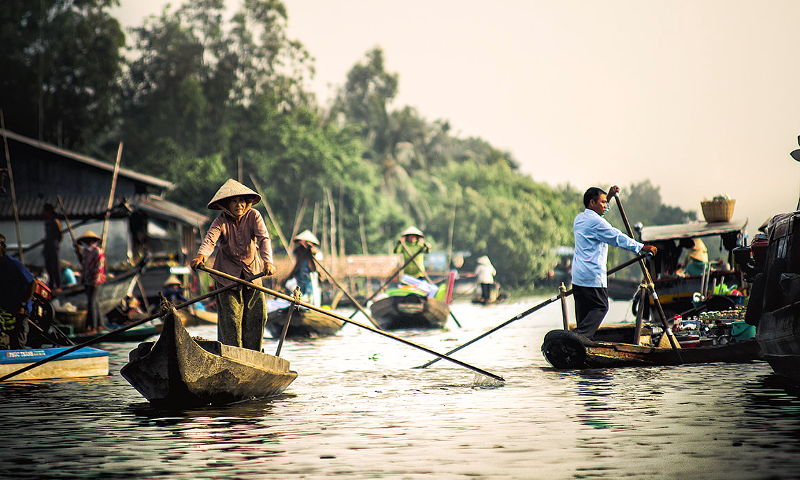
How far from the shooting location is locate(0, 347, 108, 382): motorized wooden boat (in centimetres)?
1134

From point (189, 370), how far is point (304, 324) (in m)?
10.5

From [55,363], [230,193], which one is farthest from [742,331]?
[55,363]

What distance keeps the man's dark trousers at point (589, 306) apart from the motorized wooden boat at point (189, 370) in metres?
3.44

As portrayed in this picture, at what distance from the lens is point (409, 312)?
68.8 ft

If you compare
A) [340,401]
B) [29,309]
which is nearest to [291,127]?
[29,309]

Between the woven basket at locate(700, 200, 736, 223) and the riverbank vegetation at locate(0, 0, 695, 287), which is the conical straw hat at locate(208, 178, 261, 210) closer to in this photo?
the woven basket at locate(700, 200, 736, 223)

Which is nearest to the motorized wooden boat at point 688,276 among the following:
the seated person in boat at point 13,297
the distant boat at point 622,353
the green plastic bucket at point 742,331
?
the green plastic bucket at point 742,331

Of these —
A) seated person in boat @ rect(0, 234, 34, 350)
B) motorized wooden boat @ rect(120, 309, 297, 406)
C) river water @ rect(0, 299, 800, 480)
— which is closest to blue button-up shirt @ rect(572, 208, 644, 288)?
river water @ rect(0, 299, 800, 480)

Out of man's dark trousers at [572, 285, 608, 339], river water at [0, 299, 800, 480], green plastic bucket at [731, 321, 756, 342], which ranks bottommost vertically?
river water at [0, 299, 800, 480]

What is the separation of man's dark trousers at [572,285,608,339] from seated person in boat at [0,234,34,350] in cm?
578

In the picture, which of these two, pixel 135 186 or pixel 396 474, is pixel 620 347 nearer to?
pixel 396 474

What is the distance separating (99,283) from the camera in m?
19.4

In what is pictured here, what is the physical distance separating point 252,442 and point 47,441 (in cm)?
149

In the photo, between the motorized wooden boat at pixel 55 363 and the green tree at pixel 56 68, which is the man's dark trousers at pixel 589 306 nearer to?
the motorized wooden boat at pixel 55 363
